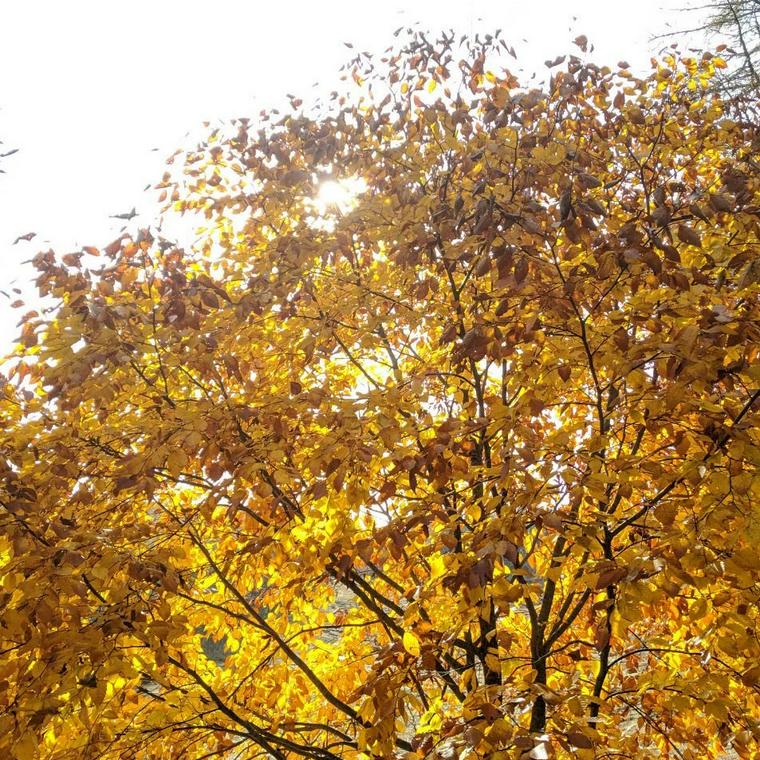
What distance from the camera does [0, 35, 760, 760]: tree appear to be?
2.12 meters

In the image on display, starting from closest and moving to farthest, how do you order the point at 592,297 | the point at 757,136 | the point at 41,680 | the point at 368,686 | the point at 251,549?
the point at 41,680, the point at 368,686, the point at 251,549, the point at 592,297, the point at 757,136

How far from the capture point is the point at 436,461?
2678 mm

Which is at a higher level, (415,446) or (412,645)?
(415,446)

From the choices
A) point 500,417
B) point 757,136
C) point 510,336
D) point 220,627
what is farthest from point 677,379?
point 220,627

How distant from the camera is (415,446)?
3.18 metres

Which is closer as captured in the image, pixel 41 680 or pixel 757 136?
pixel 41 680

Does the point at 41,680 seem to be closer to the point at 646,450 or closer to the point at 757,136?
the point at 646,450

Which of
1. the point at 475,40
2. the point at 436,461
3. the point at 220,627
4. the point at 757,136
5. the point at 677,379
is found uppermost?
the point at 475,40

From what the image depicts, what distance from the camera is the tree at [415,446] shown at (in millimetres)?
2121

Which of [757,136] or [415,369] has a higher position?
[757,136]

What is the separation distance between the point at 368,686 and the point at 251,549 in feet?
2.98

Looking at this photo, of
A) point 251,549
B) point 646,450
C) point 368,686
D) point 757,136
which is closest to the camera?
point 368,686

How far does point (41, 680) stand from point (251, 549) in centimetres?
103

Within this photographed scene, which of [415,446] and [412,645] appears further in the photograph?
[415,446]
